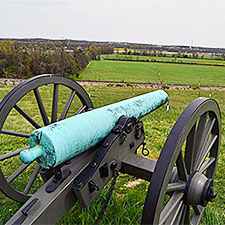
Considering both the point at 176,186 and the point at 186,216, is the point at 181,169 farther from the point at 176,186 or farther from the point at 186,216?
the point at 186,216

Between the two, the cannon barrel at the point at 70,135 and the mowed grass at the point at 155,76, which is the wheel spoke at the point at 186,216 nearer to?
the cannon barrel at the point at 70,135

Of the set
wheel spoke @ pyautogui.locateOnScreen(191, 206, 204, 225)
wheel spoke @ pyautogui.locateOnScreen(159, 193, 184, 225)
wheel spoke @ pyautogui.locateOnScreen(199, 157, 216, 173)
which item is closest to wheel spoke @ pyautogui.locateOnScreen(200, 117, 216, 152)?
wheel spoke @ pyautogui.locateOnScreen(199, 157, 216, 173)

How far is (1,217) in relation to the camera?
2811mm

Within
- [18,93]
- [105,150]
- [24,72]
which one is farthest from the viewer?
[24,72]

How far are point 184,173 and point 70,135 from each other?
986mm

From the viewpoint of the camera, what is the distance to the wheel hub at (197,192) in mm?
2084

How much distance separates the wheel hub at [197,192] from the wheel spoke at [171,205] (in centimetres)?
7

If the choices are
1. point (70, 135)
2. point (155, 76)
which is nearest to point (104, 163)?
point (70, 135)

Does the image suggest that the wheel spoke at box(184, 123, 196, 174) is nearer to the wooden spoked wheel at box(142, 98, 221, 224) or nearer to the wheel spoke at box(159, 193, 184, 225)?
the wooden spoked wheel at box(142, 98, 221, 224)

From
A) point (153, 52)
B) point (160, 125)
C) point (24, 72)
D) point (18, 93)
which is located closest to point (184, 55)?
point (153, 52)

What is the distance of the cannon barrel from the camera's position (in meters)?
1.66

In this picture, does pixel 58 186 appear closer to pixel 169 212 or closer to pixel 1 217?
pixel 169 212

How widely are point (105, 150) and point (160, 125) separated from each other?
4766 mm

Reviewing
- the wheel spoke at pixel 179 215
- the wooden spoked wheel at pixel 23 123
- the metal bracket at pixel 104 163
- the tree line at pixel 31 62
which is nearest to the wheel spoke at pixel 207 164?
the wheel spoke at pixel 179 215
